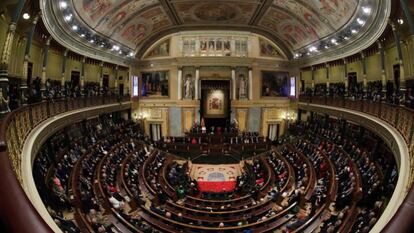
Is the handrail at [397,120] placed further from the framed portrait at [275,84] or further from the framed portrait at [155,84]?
the framed portrait at [155,84]

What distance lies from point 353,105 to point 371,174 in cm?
577

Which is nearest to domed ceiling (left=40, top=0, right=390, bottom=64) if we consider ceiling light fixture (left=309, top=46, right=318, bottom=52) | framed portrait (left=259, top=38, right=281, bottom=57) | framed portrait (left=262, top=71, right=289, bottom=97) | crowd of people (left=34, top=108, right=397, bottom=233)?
ceiling light fixture (left=309, top=46, right=318, bottom=52)

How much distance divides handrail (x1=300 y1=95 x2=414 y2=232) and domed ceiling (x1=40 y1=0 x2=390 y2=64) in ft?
13.7

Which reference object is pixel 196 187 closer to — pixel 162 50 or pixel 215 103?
pixel 215 103

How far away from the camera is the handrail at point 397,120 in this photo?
186cm

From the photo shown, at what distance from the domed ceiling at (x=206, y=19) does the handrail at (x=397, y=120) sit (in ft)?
13.7

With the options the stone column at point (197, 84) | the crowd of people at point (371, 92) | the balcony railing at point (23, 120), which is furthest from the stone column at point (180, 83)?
the crowd of people at point (371, 92)

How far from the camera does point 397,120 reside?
9688 millimetres

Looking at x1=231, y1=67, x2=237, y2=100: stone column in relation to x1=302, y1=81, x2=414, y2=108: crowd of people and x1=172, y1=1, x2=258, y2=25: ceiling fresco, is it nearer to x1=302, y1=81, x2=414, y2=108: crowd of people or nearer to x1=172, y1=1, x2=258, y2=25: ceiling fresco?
x1=172, y1=1, x2=258, y2=25: ceiling fresco

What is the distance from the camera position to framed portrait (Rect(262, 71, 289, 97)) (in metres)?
27.8

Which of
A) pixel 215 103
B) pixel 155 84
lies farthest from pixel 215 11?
pixel 155 84

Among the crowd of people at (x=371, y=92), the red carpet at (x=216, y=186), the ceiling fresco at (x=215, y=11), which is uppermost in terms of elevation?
the ceiling fresco at (x=215, y=11)

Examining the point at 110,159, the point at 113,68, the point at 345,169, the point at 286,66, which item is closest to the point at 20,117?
the point at 110,159

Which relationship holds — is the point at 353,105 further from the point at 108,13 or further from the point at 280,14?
the point at 108,13
